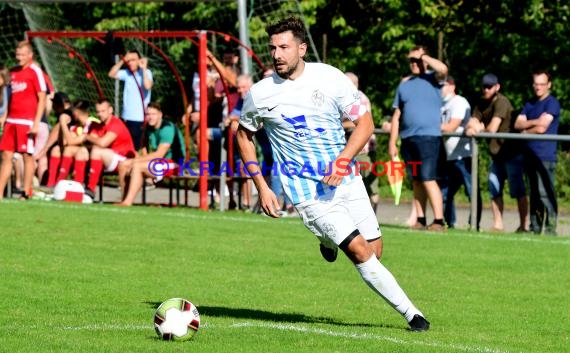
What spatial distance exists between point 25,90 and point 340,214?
11090 millimetres

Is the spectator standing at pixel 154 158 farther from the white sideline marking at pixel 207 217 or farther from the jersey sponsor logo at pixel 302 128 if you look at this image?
the jersey sponsor logo at pixel 302 128

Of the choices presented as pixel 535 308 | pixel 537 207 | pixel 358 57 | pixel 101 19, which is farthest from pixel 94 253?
pixel 101 19

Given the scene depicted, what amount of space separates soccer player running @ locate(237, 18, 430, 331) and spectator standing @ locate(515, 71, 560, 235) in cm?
770

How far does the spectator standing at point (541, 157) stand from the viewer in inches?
643

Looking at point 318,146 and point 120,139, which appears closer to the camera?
point 318,146

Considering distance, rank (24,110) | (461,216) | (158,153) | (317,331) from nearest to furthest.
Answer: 1. (317,331)
2. (461,216)
3. (24,110)
4. (158,153)

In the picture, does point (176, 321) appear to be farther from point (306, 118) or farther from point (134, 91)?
point (134, 91)

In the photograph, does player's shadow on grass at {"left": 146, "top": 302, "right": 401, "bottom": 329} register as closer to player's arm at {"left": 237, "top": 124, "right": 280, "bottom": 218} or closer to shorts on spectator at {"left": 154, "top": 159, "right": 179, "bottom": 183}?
player's arm at {"left": 237, "top": 124, "right": 280, "bottom": 218}

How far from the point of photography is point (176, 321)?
8047mm

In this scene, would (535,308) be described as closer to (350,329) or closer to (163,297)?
(350,329)

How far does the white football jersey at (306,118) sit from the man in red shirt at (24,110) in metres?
10.5

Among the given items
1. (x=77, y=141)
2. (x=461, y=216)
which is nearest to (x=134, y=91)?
(x=77, y=141)

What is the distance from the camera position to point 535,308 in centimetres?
1036

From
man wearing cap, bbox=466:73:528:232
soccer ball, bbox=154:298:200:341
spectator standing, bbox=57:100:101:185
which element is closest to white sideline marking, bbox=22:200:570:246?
man wearing cap, bbox=466:73:528:232
